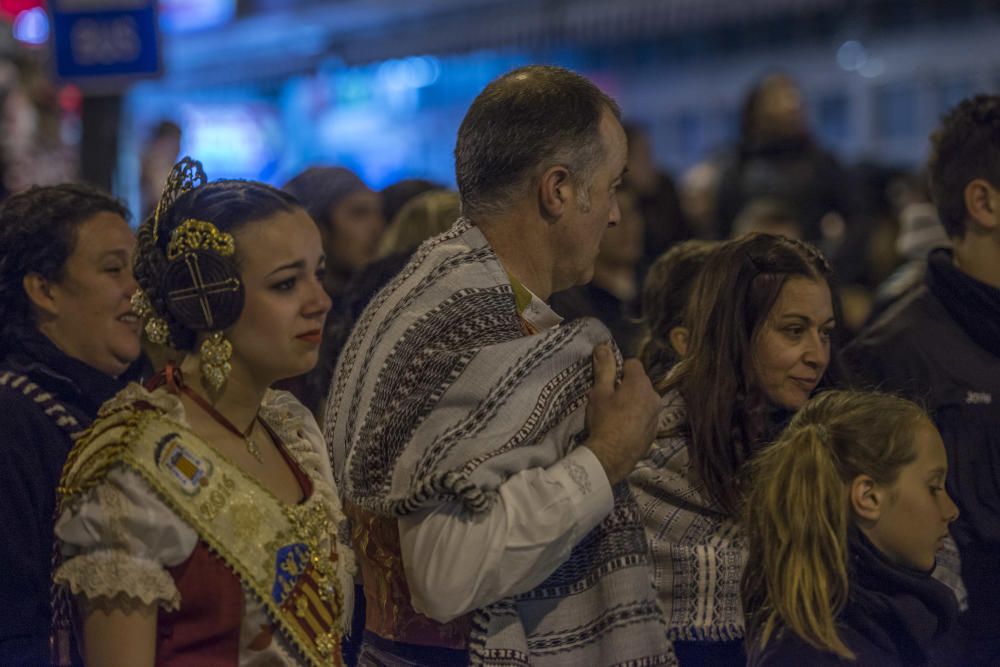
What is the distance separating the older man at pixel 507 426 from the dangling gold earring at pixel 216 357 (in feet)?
1.05

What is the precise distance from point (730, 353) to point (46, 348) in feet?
5.66

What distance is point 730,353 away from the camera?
3.88m

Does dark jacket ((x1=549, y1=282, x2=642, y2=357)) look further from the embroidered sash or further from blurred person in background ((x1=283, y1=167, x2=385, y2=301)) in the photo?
the embroidered sash

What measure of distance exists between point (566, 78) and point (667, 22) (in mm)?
10629

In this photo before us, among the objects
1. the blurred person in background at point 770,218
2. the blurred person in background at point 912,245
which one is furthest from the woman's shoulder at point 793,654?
the blurred person in background at point 770,218

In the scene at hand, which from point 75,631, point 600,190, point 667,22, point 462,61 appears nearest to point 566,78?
point 600,190

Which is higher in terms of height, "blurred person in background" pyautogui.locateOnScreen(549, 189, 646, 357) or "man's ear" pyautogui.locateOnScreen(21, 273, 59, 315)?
"man's ear" pyautogui.locateOnScreen(21, 273, 59, 315)

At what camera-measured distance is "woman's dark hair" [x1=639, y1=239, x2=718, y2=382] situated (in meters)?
4.41

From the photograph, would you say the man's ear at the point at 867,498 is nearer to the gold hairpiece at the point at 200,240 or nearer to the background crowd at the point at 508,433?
the background crowd at the point at 508,433

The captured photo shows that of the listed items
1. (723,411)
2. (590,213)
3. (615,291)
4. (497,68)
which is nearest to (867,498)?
(723,411)

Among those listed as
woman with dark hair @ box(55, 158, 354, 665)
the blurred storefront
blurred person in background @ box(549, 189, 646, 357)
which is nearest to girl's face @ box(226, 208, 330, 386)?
woman with dark hair @ box(55, 158, 354, 665)

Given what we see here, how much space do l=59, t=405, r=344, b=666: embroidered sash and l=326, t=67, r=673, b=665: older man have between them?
0.53 ft

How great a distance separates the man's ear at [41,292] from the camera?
393 cm

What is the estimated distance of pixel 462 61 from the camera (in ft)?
54.0
